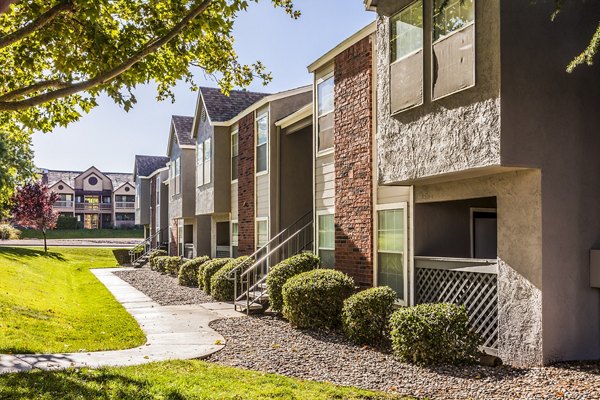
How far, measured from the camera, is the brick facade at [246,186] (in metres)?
20.9

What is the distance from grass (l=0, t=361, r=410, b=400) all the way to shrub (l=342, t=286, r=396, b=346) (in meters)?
2.83

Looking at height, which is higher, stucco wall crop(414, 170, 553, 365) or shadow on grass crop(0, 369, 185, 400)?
stucco wall crop(414, 170, 553, 365)

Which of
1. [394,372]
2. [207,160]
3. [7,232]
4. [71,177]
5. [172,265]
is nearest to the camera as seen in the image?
[394,372]

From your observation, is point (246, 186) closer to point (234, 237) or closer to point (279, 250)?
point (234, 237)

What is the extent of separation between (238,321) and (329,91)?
20.1 feet

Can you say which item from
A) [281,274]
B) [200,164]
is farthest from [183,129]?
[281,274]

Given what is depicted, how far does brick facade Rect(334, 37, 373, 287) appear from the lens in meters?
12.9

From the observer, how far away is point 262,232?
19.9 meters

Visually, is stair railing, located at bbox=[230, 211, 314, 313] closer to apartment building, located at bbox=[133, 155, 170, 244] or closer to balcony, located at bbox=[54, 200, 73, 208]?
apartment building, located at bbox=[133, 155, 170, 244]

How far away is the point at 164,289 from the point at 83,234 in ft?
191

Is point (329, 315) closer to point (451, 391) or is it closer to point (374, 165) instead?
point (374, 165)

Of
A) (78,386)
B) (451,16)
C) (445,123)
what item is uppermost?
(451,16)

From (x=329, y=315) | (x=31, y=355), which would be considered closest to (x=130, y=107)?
(x=31, y=355)

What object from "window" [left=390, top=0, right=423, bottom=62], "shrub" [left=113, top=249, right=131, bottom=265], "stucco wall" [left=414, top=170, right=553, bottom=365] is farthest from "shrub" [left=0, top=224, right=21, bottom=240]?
"stucco wall" [left=414, top=170, right=553, bottom=365]
